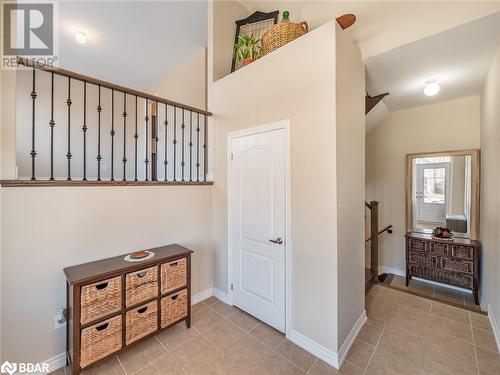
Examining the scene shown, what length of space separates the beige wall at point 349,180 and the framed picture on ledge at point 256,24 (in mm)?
1439

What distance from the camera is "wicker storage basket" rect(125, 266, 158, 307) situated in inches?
72.4

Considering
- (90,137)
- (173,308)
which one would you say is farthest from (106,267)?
(90,137)

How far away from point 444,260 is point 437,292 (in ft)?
1.74

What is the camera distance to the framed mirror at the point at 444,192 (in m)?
3.03

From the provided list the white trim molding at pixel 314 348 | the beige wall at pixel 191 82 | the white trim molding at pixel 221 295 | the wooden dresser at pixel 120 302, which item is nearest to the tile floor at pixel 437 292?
the white trim molding at pixel 314 348

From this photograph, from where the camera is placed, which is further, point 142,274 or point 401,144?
point 401,144

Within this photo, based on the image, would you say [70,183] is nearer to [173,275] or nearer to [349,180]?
[173,275]

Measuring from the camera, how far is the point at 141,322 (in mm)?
1919

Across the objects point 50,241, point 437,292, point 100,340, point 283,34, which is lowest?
point 437,292

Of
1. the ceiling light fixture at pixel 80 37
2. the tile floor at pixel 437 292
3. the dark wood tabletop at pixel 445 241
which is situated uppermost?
the ceiling light fixture at pixel 80 37

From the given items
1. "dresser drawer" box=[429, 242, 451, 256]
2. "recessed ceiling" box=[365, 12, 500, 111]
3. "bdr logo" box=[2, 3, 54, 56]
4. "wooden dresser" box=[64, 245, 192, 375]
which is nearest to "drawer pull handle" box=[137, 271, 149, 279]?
"wooden dresser" box=[64, 245, 192, 375]

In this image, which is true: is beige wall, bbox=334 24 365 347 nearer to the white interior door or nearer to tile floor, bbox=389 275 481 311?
the white interior door

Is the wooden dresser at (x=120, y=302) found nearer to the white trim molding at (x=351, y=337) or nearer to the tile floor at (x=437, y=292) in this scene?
the white trim molding at (x=351, y=337)

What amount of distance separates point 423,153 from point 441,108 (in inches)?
26.8
